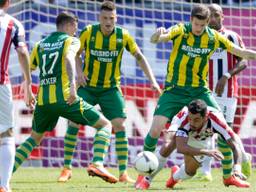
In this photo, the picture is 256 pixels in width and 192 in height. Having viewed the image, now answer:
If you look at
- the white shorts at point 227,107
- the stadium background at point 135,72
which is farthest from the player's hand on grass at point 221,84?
the stadium background at point 135,72

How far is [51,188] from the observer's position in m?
9.62

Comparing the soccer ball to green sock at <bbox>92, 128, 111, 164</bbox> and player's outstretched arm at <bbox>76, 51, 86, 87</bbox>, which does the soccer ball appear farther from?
player's outstretched arm at <bbox>76, 51, 86, 87</bbox>

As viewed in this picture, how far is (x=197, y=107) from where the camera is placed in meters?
9.03

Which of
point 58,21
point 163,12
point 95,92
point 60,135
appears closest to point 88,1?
point 163,12

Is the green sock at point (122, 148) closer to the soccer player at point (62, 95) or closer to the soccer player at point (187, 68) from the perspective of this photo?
the soccer player at point (187, 68)

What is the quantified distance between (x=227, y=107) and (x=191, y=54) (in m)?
1.43

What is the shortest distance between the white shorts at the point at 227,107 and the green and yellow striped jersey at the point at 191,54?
1.18 metres

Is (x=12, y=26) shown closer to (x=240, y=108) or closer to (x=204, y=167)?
(x=204, y=167)

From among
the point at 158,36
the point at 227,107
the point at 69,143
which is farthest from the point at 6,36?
the point at 227,107

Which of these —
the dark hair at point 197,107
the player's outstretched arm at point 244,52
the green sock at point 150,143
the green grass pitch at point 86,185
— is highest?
the player's outstretched arm at point 244,52

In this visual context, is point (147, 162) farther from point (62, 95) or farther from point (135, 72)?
point (135, 72)

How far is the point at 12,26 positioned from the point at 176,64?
2485 millimetres

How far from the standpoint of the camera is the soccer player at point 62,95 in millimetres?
9453

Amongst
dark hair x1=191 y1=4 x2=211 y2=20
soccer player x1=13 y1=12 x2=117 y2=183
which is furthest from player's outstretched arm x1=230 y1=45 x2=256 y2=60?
→ soccer player x1=13 y1=12 x2=117 y2=183
